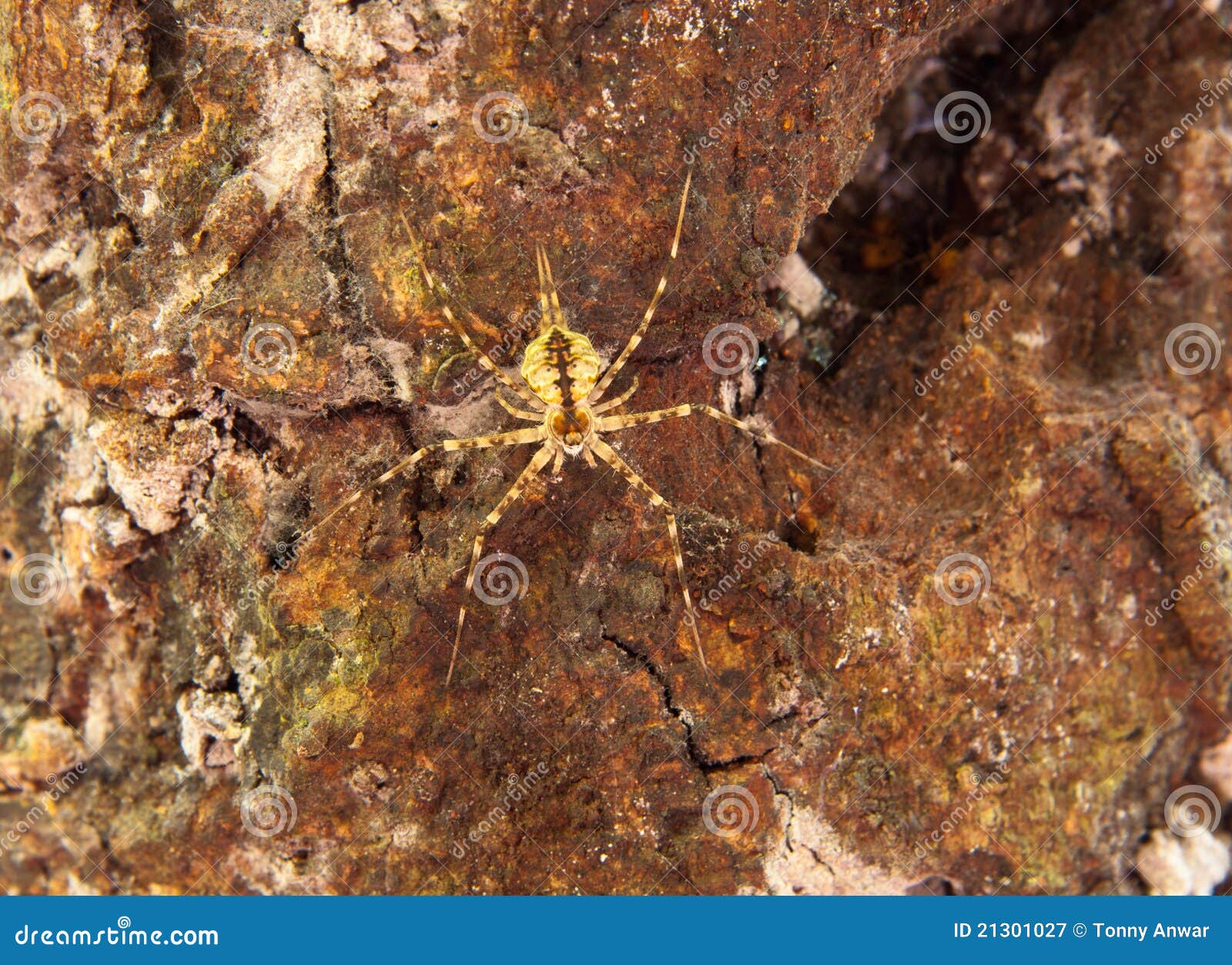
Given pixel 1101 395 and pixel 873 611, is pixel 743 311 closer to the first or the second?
pixel 873 611

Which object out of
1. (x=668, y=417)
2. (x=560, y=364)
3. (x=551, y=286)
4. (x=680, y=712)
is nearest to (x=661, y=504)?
(x=668, y=417)

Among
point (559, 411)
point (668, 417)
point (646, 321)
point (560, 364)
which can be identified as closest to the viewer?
point (560, 364)

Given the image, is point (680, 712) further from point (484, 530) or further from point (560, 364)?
point (560, 364)

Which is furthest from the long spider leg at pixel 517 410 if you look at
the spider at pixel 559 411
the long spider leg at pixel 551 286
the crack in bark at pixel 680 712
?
the crack in bark at pixel 680 712

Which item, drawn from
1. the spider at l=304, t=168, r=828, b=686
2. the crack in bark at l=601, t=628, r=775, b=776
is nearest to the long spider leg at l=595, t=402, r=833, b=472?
the spider at l=304, t=168, r=828, b=686

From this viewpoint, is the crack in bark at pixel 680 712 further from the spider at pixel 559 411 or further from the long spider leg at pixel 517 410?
the long spider leg at pixel 517 410

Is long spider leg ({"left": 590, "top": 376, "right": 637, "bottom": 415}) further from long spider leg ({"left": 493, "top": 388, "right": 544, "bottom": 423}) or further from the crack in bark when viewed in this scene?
the crack in bark
